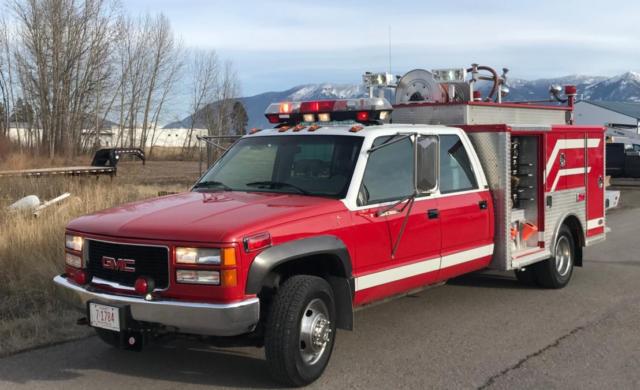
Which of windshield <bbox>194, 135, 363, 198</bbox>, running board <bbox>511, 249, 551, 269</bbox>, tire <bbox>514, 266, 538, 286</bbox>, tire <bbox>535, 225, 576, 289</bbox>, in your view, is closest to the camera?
windshield <bbox>194, 135, 363, 198</bbox>

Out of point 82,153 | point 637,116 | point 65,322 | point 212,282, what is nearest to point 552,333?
point 212,282

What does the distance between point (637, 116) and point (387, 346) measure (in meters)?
65.9

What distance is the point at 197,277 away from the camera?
13.8 feet

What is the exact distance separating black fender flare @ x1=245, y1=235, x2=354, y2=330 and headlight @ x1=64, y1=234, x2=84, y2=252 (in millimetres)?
1386

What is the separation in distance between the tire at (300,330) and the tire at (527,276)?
11.7 ft

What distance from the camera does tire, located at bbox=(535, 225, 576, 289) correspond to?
7.47 meters

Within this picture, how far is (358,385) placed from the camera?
4.60m

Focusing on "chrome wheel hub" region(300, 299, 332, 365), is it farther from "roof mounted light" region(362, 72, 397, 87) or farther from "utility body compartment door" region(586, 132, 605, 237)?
"utility body compartment door" region(586, 132, 605, 237)

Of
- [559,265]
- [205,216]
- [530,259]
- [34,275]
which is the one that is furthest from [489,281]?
[34,275]

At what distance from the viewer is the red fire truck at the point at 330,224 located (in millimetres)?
4246

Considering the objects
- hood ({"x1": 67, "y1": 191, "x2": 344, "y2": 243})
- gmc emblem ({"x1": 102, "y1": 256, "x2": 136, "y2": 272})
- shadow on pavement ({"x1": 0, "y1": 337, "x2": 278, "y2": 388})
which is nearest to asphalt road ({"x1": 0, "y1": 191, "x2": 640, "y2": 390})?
shadow on pavement ({"x1": 0, "y1": 337, "x2": 278, "y2": 388})

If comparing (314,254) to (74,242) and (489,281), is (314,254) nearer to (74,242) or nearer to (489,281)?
(74,242)

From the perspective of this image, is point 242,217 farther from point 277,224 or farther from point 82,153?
point 82,153

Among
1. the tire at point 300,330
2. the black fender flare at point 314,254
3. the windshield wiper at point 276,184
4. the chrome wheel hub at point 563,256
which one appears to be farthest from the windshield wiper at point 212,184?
the chrome wheel hub at point 563,256
